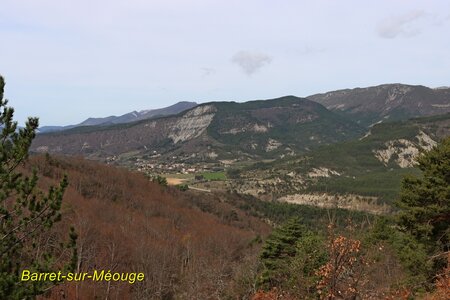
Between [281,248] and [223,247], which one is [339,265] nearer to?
[281,248]

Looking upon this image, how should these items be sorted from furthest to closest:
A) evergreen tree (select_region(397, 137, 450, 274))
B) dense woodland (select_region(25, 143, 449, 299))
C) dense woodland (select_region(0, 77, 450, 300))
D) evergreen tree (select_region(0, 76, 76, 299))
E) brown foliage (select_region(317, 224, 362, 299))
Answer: evergreen tree (select_region(397, 137, 450, 274)) → dense woodland (select_region(25, 143, 449, 299)) → brown foliage (select_region(317, 224, 362, 299)) → dense woodland (select_region(0, 77, 450, 300)) → evergreen tree (select_region(0, 76, 76, 299))

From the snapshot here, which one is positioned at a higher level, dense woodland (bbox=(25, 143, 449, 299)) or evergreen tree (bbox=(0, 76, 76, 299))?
evergreen tree (bbox=(0, 76, 76, 299))

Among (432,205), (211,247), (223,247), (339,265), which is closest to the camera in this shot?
(339,265)

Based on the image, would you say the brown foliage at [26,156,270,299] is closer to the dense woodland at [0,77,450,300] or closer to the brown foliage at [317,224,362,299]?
the dense woodland at [0,77,450,300]

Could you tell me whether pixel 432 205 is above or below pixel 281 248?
above

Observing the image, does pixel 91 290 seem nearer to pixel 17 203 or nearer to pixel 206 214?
pixel 17 203

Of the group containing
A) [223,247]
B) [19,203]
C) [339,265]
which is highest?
[19,203]

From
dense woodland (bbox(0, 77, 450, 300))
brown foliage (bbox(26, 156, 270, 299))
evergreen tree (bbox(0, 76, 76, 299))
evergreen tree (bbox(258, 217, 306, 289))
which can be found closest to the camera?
evergreen tree (bbox(0, 76, 76, 299))

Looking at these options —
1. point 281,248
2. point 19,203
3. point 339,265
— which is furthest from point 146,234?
point 339,265

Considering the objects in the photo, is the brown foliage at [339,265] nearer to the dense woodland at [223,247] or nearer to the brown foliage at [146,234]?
the dense woodland at [223,247]

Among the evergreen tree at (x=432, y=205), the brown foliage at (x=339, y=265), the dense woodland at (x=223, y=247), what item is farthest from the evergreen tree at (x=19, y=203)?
the evergreen tree at (x=432, y=205)

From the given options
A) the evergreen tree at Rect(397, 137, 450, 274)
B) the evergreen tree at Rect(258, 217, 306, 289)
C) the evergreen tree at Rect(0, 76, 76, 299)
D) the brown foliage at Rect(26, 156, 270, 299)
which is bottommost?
the brown foliage at Rect(26, 156, 270, 299)

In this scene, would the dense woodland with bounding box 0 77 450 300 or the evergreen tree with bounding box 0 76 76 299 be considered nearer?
the evergreen tree with bounding box 0 76 76 299

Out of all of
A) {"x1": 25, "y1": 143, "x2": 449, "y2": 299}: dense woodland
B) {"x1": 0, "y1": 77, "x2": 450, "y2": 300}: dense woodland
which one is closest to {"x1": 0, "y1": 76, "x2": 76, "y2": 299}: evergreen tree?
{"x1": 0, "y1": 77, "x2": 450, "y2": 300}: dense woodland
